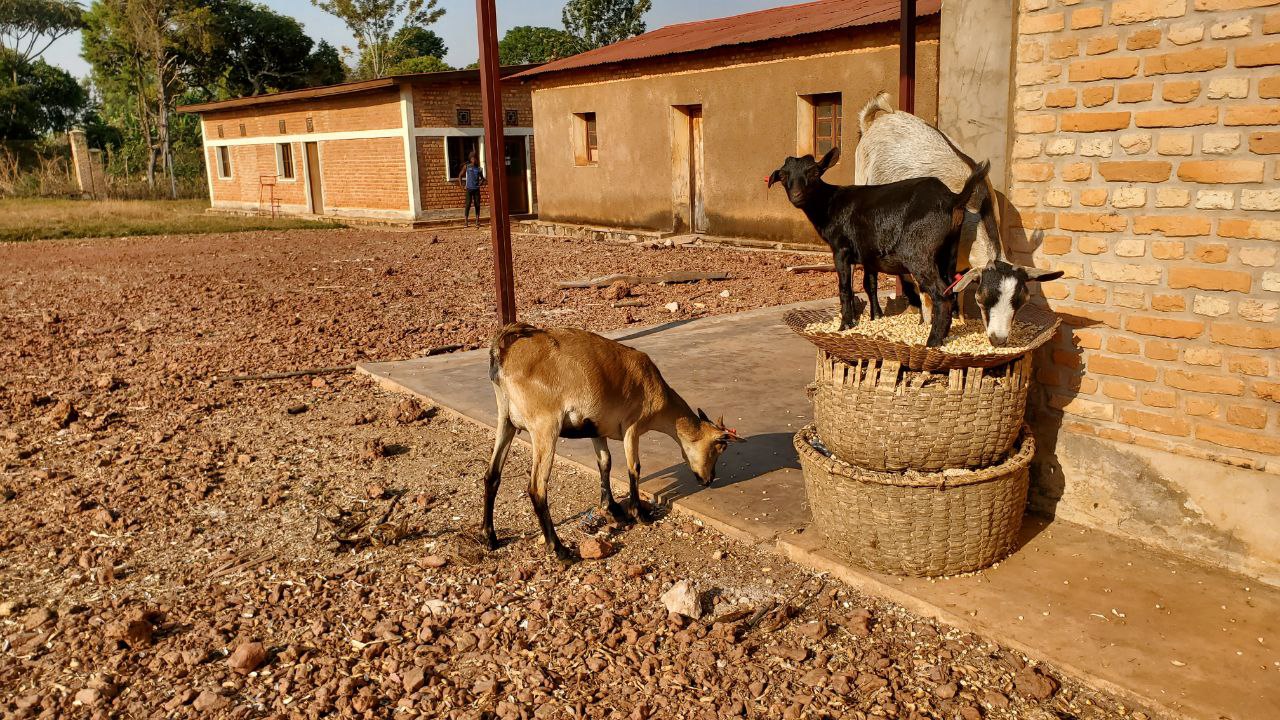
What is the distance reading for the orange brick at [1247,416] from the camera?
3863mm

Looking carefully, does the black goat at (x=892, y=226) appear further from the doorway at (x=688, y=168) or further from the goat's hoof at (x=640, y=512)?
the doorway at (x=688, y=168)

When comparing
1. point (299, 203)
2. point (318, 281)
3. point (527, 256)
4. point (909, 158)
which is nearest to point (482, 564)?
point (909, 158)

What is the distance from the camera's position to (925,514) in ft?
13.0

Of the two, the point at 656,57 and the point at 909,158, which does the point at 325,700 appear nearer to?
the point at 909,158

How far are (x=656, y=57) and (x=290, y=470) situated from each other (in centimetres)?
1398

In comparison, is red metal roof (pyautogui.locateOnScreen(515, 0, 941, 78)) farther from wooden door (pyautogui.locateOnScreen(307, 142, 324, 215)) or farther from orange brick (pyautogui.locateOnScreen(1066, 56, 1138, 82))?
wooden door (pyautogui.locateOnScreen(307, 142, 324, 215))

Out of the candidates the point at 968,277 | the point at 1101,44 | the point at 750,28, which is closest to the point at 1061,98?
the point at 1101,44

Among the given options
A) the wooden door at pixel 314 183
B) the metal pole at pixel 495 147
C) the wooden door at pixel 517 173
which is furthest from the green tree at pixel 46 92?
the metal pole at pixel 495 147

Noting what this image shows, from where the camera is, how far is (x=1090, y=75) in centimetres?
416

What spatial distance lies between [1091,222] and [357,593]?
3.68 metres

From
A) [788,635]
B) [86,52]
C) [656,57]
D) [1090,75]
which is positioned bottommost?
[788,635]

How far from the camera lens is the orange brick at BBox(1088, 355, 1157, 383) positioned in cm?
418

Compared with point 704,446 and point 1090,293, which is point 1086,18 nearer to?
point 1090,293

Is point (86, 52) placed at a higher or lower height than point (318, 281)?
higher
